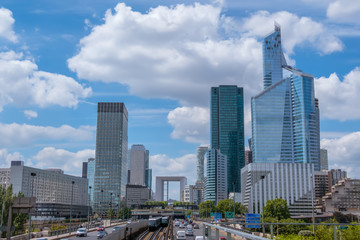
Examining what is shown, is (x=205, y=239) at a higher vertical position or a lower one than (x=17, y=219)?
higher

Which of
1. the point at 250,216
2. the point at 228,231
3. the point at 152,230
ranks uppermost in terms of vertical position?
the point at 228,231

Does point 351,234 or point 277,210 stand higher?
point 351,234

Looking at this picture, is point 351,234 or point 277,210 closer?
point 351,234

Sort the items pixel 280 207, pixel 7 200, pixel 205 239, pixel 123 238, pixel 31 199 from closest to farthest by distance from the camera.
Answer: pixel 205 239 < pixel 31 199 < pixel 123 238 < pixel 7 200 < pixel 280 207

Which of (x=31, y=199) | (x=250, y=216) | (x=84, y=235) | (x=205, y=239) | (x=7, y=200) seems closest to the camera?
(x=205, y=239)

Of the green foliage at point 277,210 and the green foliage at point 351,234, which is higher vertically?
the green foliage at point 351,234

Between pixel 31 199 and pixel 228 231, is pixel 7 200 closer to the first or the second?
pixel 31 199

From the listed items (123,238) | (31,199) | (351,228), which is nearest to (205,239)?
(351,228)

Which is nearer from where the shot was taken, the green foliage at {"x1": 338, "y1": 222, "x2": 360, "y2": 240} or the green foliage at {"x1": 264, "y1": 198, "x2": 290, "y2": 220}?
the green foliage at {"x1": 338, "y1": 222, "x2": 360, "y2": 240}

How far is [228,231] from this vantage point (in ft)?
25.0

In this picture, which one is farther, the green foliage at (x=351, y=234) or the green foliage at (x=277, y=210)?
the green foliage at (x=277, y=210)

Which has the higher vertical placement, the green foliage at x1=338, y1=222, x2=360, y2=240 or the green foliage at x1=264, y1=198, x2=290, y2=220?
the green foliage at x1=338, y1=222, x2=360, y2=240

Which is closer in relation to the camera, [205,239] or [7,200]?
[205,239]

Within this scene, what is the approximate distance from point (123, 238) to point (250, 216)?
30697 mm
